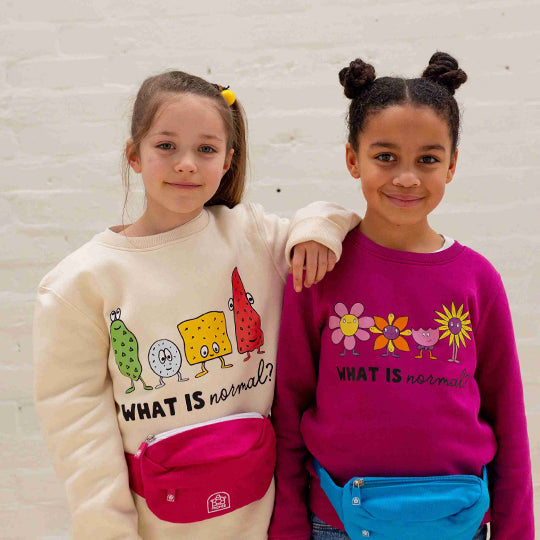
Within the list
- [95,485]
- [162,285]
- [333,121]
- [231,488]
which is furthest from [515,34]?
[95,485]

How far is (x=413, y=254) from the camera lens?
100 cm

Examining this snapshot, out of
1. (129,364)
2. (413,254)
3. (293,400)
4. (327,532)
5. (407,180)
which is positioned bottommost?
(327,532)

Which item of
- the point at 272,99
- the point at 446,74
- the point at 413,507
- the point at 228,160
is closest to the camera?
the point at 413,507

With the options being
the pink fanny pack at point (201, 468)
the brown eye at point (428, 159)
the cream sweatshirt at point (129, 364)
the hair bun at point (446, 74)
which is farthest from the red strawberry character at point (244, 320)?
the hair bun at point (446, 74)

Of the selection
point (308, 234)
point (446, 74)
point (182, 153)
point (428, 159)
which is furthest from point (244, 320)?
point (446, 74)

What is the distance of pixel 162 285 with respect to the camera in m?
0.99

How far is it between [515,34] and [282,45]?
22.5 inches

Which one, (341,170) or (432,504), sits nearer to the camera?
(432,504)

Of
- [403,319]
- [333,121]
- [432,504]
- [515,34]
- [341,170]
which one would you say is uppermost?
[515,34]

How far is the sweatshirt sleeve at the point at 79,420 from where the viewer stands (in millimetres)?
954

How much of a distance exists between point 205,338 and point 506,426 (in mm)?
506

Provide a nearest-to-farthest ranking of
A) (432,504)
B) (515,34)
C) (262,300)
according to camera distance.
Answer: (432,504), (262,300), (515,34)

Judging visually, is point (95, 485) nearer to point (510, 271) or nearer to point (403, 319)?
point (403, 319)

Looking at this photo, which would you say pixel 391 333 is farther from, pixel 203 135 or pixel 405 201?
pixel 203 135
